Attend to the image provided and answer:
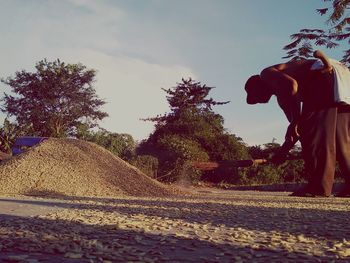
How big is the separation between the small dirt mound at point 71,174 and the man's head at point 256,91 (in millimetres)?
3623

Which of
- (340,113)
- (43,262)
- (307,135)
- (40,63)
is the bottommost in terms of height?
(43,262)

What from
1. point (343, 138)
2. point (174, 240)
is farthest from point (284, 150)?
point (174, 240)

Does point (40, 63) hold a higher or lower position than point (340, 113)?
higher

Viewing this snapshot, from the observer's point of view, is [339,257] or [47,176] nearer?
[339,257]

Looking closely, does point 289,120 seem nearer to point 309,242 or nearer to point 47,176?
point 309,242

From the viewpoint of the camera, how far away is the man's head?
7.21 meters

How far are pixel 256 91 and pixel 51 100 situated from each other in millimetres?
28064

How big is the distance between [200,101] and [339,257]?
106ft

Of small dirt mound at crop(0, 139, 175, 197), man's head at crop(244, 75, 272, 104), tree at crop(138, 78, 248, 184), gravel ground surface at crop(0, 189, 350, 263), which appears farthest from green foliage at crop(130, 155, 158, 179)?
gravel ground surface at crop(0, 189, 350, 263)

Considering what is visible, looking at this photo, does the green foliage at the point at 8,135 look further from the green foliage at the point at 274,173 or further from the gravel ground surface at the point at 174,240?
the gravel ground surface at the point at 174,240

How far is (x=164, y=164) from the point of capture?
1742 cm

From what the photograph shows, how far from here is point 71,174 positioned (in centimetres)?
1022

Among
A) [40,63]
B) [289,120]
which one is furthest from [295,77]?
[40,63]

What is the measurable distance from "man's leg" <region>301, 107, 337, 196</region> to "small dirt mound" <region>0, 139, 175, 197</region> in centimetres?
431
